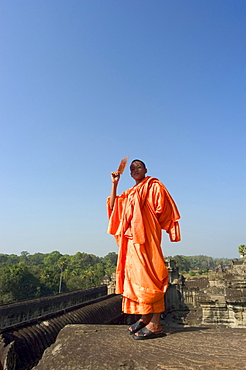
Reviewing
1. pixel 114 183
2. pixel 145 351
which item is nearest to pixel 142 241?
pixel 114 183

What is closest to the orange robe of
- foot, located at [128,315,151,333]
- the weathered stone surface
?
foot, located at [128,315,151,333]

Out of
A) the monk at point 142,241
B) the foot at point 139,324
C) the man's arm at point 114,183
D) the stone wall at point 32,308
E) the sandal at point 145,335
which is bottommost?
the stone wall at point 32,308

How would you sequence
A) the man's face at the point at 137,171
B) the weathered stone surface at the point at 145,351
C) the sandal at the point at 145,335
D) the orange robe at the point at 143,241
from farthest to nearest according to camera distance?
the man's face at the point at 137,171, the orange robe at the point at 143,241, the sandal at the point at 145,335, the weathered stone surface at the point at 145,351

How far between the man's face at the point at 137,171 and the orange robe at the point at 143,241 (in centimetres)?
11

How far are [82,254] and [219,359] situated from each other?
406 ft

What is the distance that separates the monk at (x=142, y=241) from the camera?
264cm

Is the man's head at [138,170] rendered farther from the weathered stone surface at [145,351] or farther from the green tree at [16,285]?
the green tree at [16,285]

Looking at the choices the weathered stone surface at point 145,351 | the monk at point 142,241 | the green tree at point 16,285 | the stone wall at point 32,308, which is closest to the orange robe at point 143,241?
the monk at point 142,241

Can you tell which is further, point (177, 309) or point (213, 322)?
Answer: point (177, 309)

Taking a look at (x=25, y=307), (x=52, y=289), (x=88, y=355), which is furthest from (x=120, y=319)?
(x=52, y=289)

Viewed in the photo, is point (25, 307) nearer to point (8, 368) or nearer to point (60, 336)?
point (8, 368)

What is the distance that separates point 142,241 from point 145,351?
110 cm

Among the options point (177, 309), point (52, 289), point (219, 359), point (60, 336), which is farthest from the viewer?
point (52, 289)

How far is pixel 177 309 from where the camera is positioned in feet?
70.3
